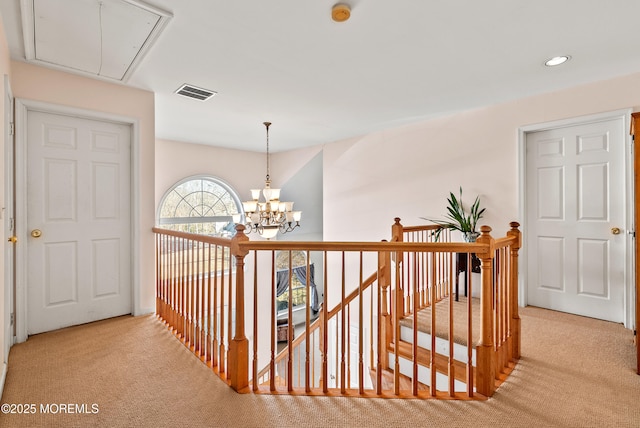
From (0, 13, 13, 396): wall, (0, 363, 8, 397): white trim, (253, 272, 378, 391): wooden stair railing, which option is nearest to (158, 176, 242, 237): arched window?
(253, 272, 378, 391): wooden stair railing

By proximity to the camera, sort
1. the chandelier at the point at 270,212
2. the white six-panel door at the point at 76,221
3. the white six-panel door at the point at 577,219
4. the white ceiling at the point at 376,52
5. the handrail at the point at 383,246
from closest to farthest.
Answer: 1. the handrail at the point at 383,246
2. the white ceiling at the point at 376,52
3. the white six-panel door at the point at 76,221
4. the white six-panel door at the point at 577,219
5. the chandelier at the point at 270,212

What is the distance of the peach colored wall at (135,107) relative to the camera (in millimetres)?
2549

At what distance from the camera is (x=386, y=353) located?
2814 millimetres

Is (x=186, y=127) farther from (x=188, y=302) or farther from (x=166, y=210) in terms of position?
(x=188, y=302)

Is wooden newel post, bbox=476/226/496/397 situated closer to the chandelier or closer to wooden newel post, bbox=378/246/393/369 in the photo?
wooden newel post, bbox=378/246/393/369

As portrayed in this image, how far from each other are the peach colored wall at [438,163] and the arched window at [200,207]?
1886 millimetres

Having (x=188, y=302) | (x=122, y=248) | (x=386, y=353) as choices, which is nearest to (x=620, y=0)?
(x=386, y=353)

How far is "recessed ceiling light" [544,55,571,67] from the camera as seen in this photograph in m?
2.41

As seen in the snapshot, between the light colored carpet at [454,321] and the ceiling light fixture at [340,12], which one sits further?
the light colored carpet at [454,321]

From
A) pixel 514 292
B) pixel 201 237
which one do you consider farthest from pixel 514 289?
pixel 201 237

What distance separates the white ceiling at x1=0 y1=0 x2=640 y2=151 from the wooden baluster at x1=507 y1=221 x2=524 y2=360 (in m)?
1.29

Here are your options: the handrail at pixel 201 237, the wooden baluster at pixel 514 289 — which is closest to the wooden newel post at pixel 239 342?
the handrail at pixel 201 237

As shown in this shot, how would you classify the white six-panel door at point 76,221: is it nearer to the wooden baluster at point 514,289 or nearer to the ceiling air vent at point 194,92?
the ceiling air vent at point 194,92

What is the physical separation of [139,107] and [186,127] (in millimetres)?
1449
